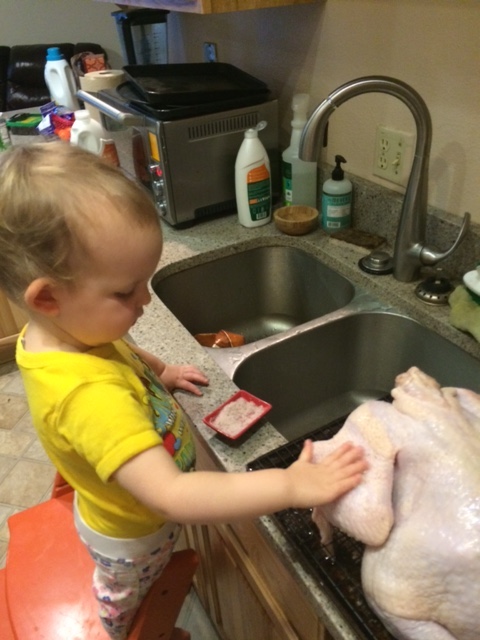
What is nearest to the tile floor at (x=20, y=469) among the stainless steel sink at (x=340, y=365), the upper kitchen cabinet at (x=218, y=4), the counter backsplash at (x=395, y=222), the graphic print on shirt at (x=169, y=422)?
the stainless steel sink at (x=340, y=365)

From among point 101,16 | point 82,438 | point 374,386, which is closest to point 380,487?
point 82,438

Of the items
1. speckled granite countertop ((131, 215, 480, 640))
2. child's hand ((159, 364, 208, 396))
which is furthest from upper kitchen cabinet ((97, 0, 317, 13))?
child's hand ((159, 364, 208, 396))

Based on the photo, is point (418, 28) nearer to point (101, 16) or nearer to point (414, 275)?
point (414, 275)

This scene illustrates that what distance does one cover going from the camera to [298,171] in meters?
1.26

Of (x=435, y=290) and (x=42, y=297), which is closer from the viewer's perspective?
(x=42, y=297)

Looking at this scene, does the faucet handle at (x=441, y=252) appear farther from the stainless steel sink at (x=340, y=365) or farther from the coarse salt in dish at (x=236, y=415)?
the coarse salt in dish at (x=236, y=415)

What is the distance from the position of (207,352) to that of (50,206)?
44 centimetres

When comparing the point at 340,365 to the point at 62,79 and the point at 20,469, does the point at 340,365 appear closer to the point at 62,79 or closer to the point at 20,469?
the point at 20,469

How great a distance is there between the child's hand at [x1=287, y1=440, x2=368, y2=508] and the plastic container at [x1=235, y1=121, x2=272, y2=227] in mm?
828

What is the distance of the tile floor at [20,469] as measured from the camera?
4.65 ft

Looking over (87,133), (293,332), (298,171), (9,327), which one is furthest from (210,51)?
(9,327)

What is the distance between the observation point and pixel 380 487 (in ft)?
1.68

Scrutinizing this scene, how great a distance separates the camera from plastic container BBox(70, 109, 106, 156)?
5.41 ft

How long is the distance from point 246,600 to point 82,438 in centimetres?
53
